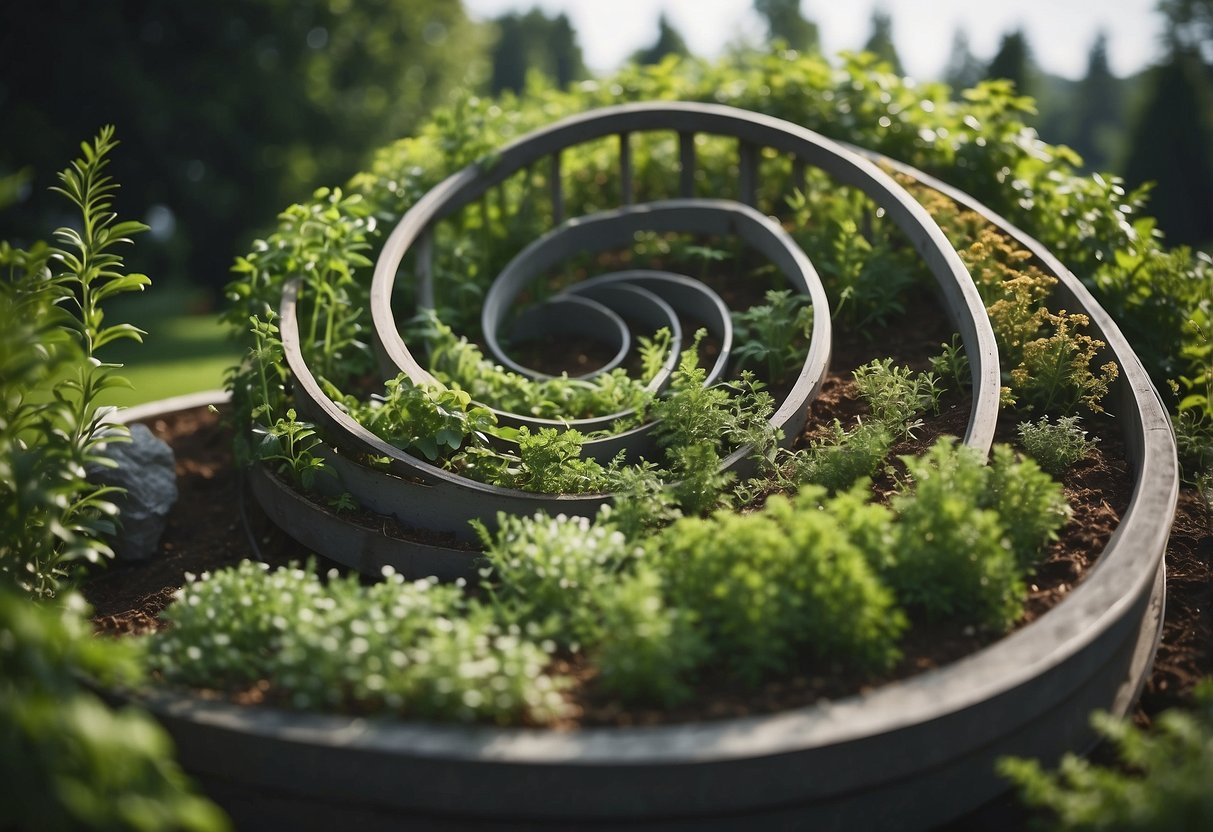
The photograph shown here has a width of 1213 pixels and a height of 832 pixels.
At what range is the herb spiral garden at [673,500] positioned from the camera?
2.90m

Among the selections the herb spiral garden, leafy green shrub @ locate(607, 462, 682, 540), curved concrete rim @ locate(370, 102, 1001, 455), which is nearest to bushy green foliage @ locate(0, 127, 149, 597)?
the herb spiral garden

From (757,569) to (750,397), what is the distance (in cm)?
162

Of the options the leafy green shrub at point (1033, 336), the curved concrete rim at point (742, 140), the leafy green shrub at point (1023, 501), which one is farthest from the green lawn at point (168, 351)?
the leafy green shrub at point (1033, 336)

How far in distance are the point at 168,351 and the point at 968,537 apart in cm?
1180

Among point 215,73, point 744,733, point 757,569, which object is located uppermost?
point 215,73

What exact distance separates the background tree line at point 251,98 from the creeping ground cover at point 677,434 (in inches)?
396

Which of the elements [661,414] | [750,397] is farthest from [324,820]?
[750,397]

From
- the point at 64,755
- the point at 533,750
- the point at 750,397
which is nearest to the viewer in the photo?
the point at 64,755

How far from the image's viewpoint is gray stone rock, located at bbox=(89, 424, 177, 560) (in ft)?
16.7

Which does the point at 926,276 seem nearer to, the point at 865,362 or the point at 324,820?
the point at 865,362

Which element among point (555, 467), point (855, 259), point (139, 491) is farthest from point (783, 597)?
point (139, 491)

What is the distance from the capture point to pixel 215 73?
825 inches

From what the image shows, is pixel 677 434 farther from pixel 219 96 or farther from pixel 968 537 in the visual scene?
pixel 219 96

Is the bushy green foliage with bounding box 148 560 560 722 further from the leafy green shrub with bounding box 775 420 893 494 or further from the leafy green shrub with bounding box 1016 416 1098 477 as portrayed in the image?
the leafy green shrub with bounding box 1016 416 1098 477
